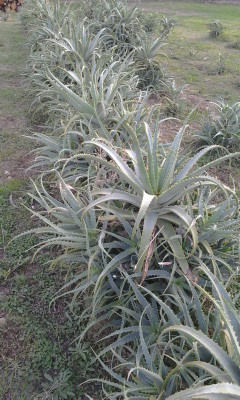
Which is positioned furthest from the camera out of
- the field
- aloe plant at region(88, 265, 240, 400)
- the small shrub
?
the small shrub

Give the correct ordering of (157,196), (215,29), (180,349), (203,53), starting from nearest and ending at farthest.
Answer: (180,349)
(157,196)
(203,53)
(215,29)

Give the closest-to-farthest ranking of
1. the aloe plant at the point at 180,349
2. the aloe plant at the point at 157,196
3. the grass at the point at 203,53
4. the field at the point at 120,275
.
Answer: the aloe plant at the point at 180,349 < the field at the point at 120,275 < the aloe plant at the point at 157,196 < the grass at the point at 203,53

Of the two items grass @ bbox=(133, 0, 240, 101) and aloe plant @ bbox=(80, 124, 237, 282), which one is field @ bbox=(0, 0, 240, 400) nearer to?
aloe plant @ bbox=(80, 124, 237, 282)

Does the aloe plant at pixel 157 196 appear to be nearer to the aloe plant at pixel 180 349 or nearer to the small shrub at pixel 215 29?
the aloe plant at pixel 180 349

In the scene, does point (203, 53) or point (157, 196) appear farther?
point (203, 53)

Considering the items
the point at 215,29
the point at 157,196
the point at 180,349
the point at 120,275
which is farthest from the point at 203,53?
the point at 180,349

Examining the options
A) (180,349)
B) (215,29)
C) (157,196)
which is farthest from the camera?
(215,29)

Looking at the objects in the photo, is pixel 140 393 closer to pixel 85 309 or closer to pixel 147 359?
pixel 147 359

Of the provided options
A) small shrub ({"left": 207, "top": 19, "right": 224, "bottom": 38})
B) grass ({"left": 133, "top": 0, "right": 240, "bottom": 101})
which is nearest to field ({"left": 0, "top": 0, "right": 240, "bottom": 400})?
grass ({"left": 133, "top": 0, "right": 240, "bottom": 101})

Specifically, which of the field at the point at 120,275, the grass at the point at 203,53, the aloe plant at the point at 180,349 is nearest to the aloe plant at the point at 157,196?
the field at the point at 120,275

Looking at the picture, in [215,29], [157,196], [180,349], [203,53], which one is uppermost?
[215,29]

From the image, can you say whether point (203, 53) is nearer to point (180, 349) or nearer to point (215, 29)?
point (215, 29)

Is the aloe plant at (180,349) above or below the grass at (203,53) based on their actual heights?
below

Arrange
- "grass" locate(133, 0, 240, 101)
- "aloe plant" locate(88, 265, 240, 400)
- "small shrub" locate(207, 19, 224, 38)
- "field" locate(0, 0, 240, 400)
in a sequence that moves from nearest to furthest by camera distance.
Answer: "aloe plant" locate(88, 265, 240, 400) < "field" locate(0, 0, 240, 400) < "grass" locate(133, 0, 240, 101) < "small shrub" locate(207, 19, 224, 38)
